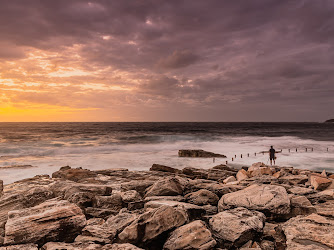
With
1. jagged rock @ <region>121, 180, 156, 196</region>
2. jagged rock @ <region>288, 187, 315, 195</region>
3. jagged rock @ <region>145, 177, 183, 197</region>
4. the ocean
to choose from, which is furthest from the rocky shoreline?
the ocean

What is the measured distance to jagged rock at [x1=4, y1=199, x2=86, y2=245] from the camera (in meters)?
4.89

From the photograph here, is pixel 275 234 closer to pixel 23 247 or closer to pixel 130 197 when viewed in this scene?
pixel 130 197

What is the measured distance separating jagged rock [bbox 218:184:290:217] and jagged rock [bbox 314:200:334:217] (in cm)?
96

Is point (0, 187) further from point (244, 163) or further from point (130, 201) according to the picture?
point (244, 163)

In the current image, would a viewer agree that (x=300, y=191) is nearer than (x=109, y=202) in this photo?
No

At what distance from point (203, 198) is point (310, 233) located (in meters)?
3.31

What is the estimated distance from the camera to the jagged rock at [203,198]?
291 inches

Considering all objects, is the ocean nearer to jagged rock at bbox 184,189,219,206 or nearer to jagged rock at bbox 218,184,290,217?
jagged rock at bbox 184,189,219,206

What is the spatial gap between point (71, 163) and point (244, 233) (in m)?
24.6

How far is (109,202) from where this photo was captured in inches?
292

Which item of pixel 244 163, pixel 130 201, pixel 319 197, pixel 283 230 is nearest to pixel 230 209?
pixel 283 230

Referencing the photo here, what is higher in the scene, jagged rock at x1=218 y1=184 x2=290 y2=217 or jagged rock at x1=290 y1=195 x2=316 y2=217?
jagged rock at x1=218 y1=184 x2=290 y2=217

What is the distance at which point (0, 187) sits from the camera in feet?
28.2

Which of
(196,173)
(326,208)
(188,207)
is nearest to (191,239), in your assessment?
(188,207)
